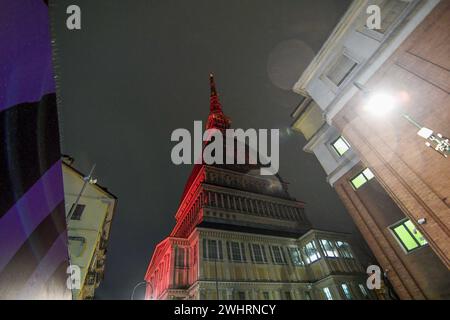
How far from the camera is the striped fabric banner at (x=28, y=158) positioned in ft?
8.98

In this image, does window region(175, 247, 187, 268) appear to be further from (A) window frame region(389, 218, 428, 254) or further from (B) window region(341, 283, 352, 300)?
(A) window frame region(389, 218, 428, 254)

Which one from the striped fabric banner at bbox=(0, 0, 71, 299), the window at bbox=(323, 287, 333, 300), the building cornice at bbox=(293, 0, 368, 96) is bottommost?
the striped fabric banner at bbox=(0, 0, 71, 299)

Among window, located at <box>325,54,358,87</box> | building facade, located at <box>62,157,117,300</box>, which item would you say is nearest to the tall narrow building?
building facade, located at <box>62,157,117,300</box>

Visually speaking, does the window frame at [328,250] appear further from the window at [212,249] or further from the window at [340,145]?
the window at [340,145]

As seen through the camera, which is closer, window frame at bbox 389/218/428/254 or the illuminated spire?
window frame at bbox 389/218/428/254

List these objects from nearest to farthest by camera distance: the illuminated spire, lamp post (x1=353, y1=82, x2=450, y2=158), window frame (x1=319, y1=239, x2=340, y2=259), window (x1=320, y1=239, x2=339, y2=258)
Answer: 1. lamp post (x1=353, y1=82, x2=450, y2=158)
2. window frame (x1=319, y1=239, x2=340, y2=259)
3. window (x1=320, y1=239, x2=339, y2=258)
4. the illuminated spire

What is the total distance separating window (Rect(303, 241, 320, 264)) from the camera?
3010cm

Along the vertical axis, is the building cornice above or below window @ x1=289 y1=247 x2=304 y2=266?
above

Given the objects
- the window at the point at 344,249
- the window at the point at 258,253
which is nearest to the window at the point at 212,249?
the window at the point at 258,253

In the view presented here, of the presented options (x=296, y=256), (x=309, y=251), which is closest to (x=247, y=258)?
(x=296, y=256)

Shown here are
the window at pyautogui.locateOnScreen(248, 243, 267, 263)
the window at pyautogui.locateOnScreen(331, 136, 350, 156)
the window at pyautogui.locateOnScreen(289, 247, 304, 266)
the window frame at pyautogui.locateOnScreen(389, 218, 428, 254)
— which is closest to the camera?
the window frame at pyautogui.locateOnScreen(389, 218, 428, 254)
